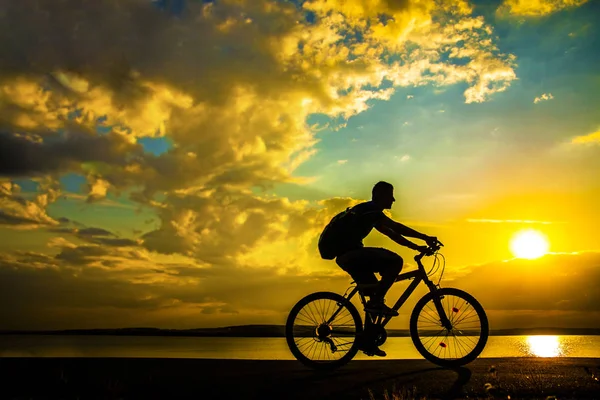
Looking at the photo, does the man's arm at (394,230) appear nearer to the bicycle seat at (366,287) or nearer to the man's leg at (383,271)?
the man's leg at (383,271)

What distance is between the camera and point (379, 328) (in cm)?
850

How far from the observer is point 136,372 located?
26.6 feet

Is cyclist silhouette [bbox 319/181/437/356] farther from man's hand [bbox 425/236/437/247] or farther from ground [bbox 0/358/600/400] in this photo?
ground [bbox 0/358/600/400]

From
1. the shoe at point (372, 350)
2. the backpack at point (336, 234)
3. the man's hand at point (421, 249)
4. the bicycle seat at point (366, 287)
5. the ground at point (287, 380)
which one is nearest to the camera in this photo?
the ground at point (287, 380)

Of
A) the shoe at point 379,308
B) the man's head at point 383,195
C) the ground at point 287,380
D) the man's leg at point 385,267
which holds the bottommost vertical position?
the ground at point 287,380

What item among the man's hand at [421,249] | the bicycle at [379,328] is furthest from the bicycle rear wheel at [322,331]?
the man's hand at [421,249]

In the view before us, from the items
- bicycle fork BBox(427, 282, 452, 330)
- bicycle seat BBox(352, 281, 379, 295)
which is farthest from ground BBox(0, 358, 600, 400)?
bicycle seat BBox(352, 281, 379, 295)

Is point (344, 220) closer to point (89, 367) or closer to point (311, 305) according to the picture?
point (311, 305)

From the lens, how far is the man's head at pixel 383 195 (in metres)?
8.58

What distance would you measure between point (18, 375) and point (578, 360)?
9.34m

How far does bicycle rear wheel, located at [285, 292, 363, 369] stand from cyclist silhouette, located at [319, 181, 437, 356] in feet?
1.13

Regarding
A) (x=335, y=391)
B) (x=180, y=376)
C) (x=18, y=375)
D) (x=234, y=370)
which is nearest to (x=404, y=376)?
(x=335, y=391)

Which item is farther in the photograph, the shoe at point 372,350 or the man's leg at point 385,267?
the man's leg at point 385,267

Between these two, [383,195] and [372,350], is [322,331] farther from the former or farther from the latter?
[383,195]
